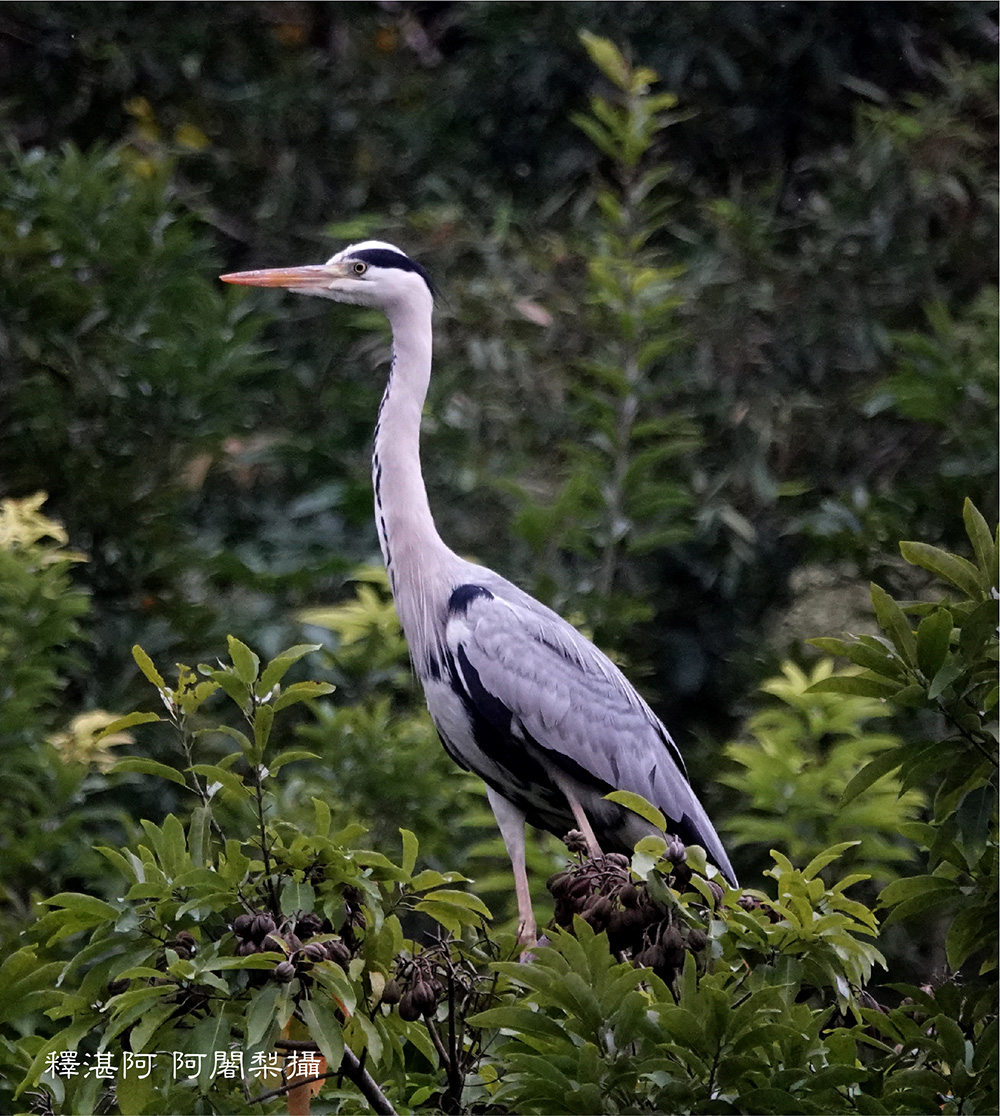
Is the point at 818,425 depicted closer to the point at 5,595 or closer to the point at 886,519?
the point at 886,519

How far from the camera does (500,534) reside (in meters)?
4.89

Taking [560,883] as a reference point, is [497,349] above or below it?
below

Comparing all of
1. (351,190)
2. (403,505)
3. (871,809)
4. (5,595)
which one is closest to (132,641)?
(5,595)

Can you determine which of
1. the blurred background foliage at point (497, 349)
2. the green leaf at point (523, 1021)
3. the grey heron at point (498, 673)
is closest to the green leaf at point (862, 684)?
the green leaf at point (523, 1021)

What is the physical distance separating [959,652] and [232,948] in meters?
0.91

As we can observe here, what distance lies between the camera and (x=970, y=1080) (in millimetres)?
2061

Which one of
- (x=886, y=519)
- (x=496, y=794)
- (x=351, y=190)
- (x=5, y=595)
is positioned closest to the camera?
(x=496, y=794)

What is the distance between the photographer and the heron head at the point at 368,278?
341 centimetres

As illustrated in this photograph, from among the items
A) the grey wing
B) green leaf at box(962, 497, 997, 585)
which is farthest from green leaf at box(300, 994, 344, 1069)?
the grey wing

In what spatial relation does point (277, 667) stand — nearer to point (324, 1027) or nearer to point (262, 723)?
point (262, 723)

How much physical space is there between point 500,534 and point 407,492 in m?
1.52

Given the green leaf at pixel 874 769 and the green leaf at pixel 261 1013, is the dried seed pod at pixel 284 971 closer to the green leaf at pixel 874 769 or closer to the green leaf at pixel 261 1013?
the green leaf at pixel 261 1013

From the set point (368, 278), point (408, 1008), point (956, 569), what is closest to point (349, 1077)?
point (408, 1008)

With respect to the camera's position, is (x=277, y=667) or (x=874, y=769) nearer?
(x=277, y=667)
